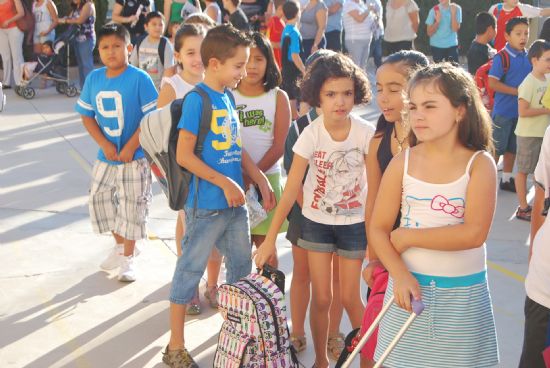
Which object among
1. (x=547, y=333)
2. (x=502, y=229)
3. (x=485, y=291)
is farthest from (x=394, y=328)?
(x=502, y=229)

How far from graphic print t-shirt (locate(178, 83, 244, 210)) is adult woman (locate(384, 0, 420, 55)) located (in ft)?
32.8

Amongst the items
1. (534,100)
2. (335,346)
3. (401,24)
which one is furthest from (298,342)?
(401,24)

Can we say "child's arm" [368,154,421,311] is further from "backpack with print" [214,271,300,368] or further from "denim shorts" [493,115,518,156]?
"denim shorts" [493,115,518,156]

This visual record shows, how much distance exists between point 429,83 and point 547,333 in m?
1.06

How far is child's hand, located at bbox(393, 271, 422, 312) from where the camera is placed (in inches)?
120

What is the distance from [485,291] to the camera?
10.6ft

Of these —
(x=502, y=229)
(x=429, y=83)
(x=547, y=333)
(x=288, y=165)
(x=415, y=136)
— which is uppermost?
(x=429, y=83)

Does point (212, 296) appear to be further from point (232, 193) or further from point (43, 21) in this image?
point (43, 21)

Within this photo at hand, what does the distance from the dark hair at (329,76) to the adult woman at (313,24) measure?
833 centimetres

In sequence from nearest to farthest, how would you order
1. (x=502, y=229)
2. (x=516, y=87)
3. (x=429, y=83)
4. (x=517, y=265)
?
(x=429, y=83)
(x=517, y=265)
(x=502, y=229)
(x=516, y=87)

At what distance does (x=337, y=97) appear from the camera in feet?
13.6

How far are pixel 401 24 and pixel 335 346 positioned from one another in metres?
10.1

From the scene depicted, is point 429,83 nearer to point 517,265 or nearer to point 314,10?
point 517,265

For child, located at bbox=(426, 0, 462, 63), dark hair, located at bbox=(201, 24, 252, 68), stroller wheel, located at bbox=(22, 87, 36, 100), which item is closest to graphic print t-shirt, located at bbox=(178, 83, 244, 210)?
dark hair, located at bbox=(201, 24, 252, 68)
